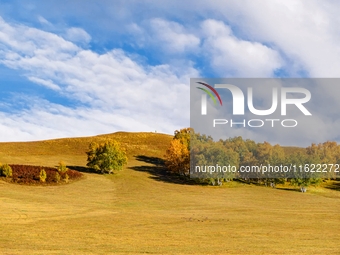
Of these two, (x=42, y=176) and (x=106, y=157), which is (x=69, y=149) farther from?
(x=42, y=176)

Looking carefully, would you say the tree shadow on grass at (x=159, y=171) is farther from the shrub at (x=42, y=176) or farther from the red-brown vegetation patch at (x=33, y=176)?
the shrub at (x=42, y=176)

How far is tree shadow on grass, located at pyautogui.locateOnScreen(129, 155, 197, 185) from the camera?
84.3 m

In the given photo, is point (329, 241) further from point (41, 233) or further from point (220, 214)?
point (41, 233)

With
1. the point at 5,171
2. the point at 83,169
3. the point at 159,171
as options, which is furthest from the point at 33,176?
the point at 159,171

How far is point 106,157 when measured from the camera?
83750mm

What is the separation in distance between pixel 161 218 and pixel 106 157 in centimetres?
4429

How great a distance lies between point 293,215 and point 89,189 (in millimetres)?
34775

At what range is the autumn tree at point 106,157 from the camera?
8375 cm

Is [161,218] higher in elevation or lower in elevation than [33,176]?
lower

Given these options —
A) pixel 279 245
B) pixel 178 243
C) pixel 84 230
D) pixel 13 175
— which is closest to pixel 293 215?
pixel 279 245

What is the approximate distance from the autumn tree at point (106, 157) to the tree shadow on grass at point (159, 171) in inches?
337

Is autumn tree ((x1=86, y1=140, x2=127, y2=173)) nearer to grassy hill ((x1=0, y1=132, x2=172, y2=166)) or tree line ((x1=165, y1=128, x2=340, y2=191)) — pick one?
grassy hill ((x1=0, y1=132, x2=172, y2=166))

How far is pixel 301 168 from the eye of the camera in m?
80.5

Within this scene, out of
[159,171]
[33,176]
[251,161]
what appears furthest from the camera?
[159,171]
